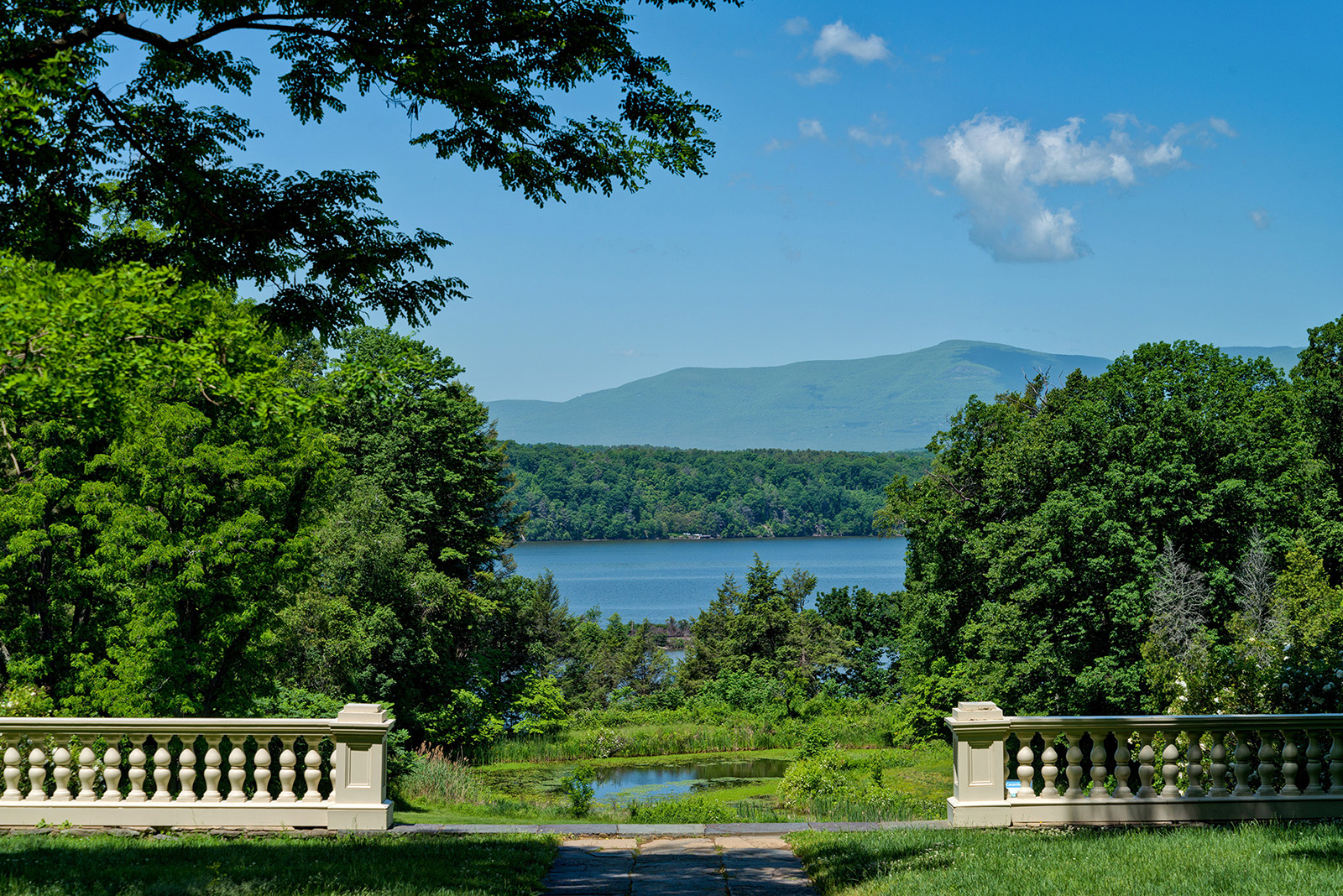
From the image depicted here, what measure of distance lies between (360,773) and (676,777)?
21070 mm

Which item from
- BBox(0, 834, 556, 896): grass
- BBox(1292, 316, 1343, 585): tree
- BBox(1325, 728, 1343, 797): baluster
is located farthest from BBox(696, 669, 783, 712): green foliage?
BBox(0, 834, 556, 896): grass

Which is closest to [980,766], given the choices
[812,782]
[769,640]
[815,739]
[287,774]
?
[287,774]

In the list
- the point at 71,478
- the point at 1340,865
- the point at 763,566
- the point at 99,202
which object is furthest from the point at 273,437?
the point at 763,566

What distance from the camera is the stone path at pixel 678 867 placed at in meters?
7.01

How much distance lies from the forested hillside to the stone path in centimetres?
13822

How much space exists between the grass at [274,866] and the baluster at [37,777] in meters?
0.74

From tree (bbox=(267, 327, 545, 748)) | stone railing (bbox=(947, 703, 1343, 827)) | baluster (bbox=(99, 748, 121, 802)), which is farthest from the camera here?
tree (bbox=(267, 327, 545, 748))

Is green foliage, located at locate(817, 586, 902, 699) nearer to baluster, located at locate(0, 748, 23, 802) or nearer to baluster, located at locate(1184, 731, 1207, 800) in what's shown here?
baluster, located at locate(1184, 731, 1207, 800)

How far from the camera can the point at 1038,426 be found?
31.1 m

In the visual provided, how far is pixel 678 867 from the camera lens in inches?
305

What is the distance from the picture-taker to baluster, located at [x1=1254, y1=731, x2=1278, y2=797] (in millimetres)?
8625

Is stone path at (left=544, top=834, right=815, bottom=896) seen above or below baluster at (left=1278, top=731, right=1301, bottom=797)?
below

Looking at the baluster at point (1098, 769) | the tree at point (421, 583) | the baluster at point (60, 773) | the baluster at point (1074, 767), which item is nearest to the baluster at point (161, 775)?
the baluster at point (60, 773)

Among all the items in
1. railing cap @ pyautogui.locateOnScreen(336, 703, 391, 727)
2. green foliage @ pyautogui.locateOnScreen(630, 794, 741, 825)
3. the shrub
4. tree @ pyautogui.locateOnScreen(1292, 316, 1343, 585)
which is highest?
tree @ pyautogui.locateOnScreen(1292, 316, 1343, 585)
